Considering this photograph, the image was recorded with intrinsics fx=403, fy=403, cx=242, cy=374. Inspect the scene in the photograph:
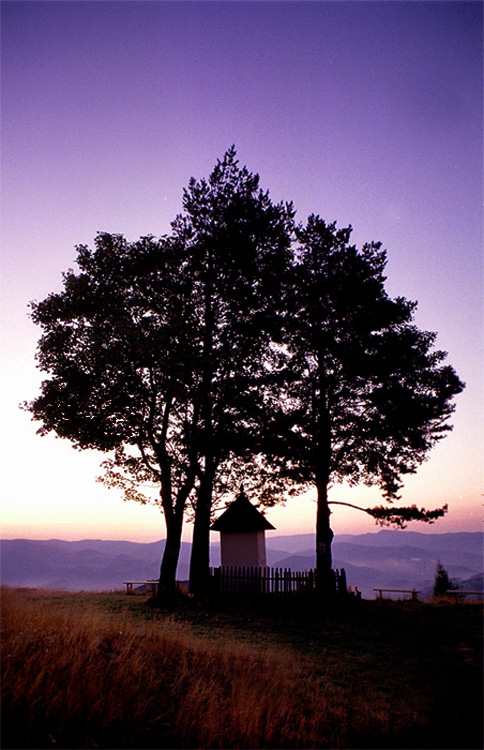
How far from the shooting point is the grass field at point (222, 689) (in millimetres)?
6301

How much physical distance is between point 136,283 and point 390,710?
18.6 m

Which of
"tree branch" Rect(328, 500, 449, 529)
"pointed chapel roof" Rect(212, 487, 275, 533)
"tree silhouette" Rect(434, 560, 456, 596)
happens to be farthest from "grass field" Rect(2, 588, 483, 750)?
"tree silhouette" Rect(434, 560, 456, 596)

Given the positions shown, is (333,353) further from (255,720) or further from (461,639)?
(255,720)

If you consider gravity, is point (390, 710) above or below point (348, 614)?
above

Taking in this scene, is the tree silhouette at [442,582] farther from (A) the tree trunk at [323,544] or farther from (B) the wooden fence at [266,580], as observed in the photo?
(A) the tree trunk at [323,544]

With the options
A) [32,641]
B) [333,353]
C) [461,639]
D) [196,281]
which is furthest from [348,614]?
[196,281]

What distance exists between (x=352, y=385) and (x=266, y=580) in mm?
10781

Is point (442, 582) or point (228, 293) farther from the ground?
point (228, 293)

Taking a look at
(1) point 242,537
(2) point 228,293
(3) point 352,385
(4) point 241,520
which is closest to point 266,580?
(1) point 242,537

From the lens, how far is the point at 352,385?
64.6 ft

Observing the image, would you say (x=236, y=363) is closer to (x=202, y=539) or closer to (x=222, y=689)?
(x=202, y=539)

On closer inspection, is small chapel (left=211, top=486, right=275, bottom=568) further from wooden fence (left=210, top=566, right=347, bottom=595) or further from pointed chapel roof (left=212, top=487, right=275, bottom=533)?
Result: wooden fence (left=210, top=566, right=347, bottom=595)

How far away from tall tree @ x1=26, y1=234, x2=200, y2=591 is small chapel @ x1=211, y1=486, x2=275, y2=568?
6.18 m

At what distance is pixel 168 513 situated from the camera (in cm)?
2119
